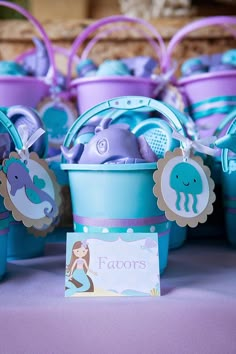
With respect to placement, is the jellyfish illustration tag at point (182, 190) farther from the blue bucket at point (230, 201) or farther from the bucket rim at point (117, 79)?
the bucket rim at point (117, 79)

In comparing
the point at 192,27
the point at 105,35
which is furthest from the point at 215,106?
the point at 105,35

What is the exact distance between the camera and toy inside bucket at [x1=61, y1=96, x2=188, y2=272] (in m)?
0.55

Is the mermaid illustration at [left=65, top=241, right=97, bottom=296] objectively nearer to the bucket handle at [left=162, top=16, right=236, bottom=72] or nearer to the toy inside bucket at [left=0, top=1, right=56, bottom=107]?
the toy inside bucket at [left=0, top=1, right=56, bottom=107]

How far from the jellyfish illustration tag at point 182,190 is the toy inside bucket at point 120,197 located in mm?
28

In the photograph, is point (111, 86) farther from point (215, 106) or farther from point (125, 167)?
point (125, 167)

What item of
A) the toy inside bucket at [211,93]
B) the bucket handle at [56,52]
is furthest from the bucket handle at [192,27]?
the bucket handle at [56,52]

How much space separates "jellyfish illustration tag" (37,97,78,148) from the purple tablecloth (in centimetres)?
36

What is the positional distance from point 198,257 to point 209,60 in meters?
0.51

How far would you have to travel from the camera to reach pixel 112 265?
1.66 ft

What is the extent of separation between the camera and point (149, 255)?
0.51 m

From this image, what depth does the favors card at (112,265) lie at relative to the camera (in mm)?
498

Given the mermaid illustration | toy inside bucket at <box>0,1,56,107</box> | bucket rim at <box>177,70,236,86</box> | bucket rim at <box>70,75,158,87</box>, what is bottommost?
the mermaid illustration

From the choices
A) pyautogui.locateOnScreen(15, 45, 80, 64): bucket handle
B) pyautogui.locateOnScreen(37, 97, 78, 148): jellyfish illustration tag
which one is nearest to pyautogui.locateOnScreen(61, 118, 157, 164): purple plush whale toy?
pyautogui.locateOnScreen(37, 97, 78, 148): jellyfish illustration tag

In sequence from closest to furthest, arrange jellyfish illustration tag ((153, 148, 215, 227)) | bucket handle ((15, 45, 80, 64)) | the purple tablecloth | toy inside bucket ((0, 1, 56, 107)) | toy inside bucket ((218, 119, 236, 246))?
1. the purple tablecloth
2. jellyfish illustration tag ((153, 148, 215, 227))
3. toy inside bucket ((218, 119, 236, 246))
4. toy inside bucket ((0, 1, 56, 107))
5. bucket handle ((15, 45, 80, 64))
